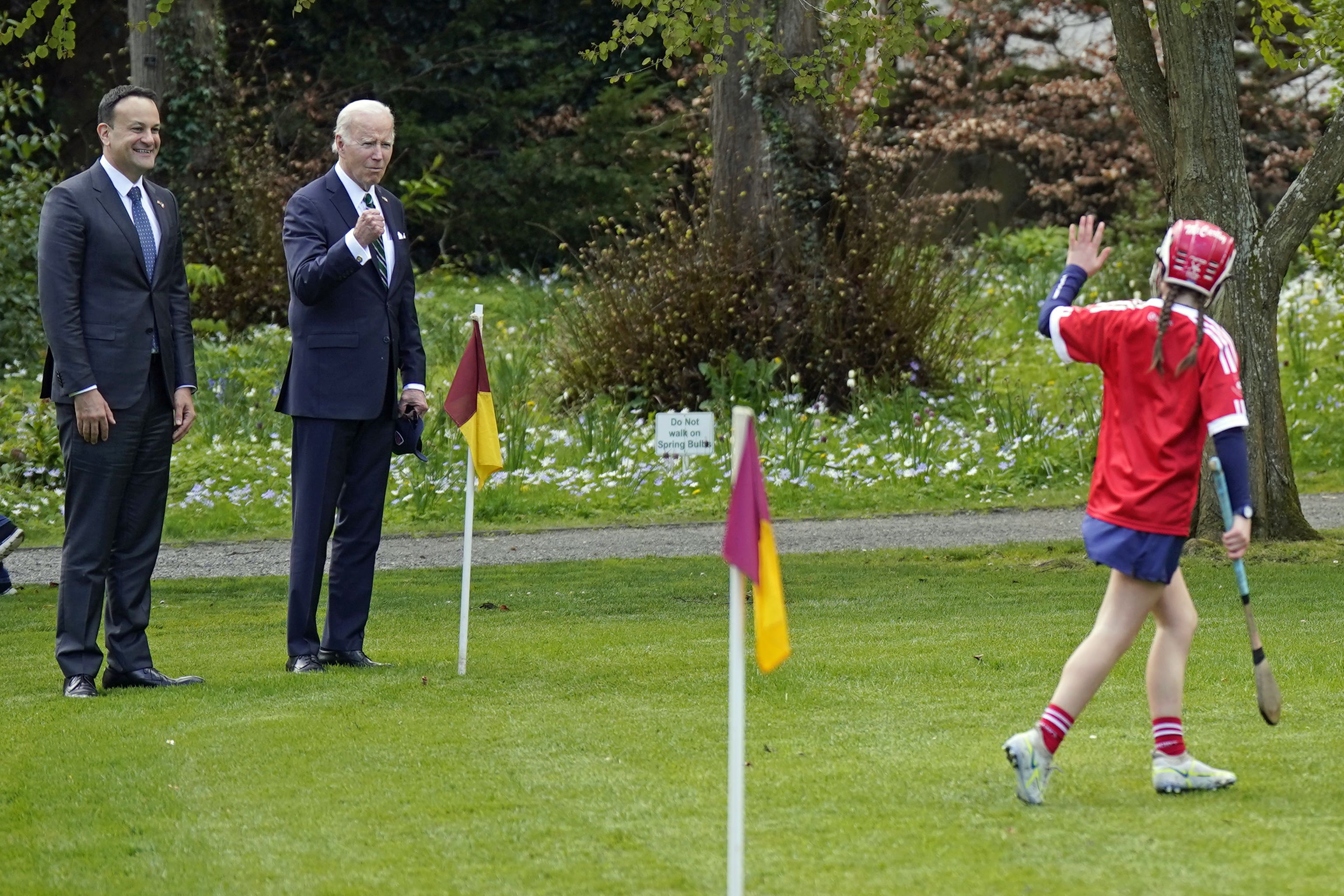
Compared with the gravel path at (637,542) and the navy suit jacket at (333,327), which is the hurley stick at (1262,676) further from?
the gravel path at (637,542)

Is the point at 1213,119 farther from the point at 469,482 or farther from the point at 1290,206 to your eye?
the point at 469,482

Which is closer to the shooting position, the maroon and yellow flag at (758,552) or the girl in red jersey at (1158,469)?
the maroon and yellow flag at (758,552)

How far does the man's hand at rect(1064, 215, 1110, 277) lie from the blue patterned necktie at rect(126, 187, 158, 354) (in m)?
3.53

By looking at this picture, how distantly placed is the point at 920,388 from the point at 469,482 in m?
9.46

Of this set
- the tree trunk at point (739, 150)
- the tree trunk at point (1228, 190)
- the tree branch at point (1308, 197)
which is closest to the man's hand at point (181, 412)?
the tree trunk at point (1228, 190)

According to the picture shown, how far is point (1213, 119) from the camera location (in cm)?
991

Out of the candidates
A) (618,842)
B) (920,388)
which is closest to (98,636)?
(618,842)

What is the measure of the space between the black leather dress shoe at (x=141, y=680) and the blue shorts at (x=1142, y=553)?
12.0ft

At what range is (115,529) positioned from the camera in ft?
22.4

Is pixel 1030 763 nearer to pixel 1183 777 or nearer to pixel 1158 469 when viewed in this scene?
pixel 1183 777

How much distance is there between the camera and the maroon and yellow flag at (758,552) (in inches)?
149

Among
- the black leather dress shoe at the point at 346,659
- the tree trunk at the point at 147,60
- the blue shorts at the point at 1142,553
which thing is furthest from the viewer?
the tree trunk at the point at 147,60

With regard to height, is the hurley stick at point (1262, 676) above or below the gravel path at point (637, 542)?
above

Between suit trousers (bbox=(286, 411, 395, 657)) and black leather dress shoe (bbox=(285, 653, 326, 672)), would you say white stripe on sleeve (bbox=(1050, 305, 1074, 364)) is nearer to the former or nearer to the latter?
suit trousers (bbox=(286, 411, 395, 657))
